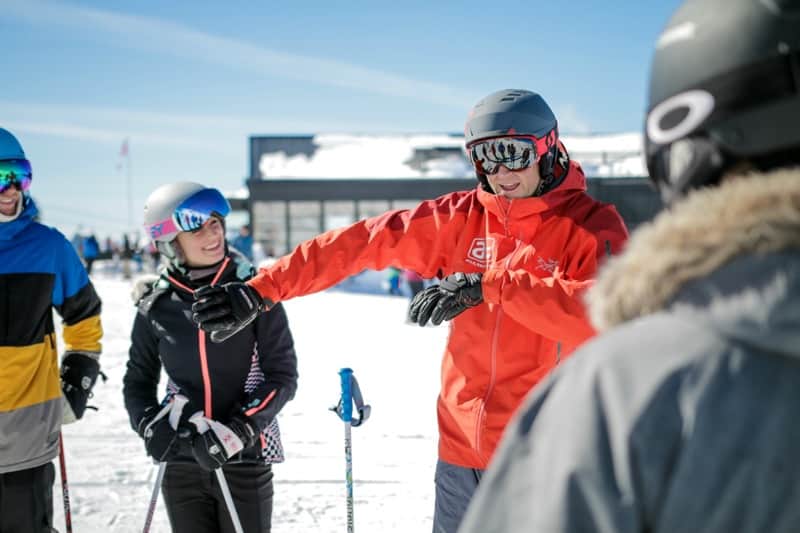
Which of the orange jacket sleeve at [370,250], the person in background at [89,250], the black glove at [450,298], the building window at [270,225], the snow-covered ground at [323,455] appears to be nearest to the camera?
the black glove at [450,298]

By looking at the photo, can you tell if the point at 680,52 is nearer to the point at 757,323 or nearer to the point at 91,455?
the point at 757,323

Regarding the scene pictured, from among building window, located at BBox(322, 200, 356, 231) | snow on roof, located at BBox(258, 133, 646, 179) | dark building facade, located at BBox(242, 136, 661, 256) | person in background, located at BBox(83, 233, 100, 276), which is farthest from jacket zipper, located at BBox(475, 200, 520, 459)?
person in background, located at BBox(83, 233, 100, 276)

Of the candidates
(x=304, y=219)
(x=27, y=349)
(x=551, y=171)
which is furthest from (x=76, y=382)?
(x=304, y=219)

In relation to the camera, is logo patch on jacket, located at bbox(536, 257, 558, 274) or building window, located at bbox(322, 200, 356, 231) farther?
building window, located at bbox(322, 200, 356, 231)

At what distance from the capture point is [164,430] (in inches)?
106

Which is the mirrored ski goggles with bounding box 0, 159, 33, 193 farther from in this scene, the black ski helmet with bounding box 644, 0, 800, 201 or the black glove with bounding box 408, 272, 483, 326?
the black ski helmet with bounding box 644, 0, 800, 201

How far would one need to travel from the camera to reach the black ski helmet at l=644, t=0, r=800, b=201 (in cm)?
75

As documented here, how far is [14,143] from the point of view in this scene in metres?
2.91

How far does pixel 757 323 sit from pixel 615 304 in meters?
0.16

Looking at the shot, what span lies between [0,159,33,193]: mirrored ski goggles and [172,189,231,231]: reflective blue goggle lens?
0.72 meters

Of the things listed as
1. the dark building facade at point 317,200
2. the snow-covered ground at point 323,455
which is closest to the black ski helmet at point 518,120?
the snow-covered ground at point 323,455

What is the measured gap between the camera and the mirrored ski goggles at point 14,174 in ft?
Result: 9.28

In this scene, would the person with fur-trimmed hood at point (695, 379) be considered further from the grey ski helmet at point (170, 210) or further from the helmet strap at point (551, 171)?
the grey ski helmet at point (170, 210)

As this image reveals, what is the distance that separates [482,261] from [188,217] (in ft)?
4.52
